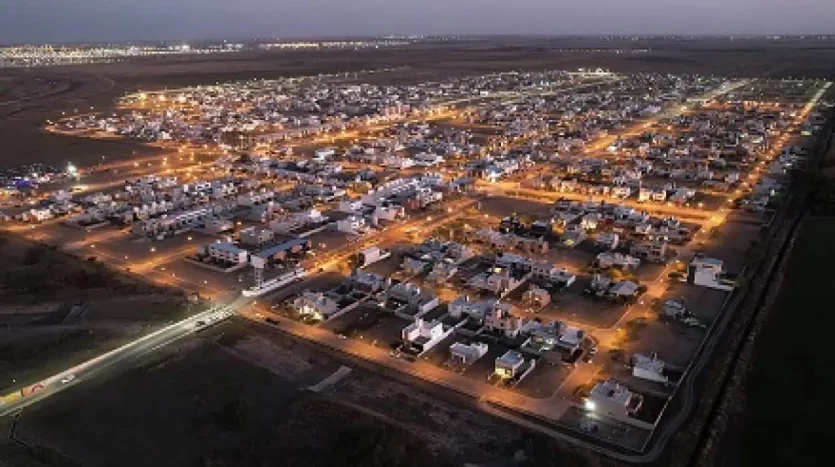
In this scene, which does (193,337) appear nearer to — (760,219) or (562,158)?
(760,219)

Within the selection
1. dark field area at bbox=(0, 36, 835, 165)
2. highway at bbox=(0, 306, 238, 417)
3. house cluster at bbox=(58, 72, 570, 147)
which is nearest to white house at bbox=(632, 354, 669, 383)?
highway at bbox=(0, 306, 238, 417)

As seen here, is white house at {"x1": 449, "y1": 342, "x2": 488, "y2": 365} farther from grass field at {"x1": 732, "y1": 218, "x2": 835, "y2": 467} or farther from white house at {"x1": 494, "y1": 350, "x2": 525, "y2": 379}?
grass field at {"x1": 732, "y1": 218, "x2": 835, "y2": 467}

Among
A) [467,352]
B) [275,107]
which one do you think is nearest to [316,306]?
[467,352]

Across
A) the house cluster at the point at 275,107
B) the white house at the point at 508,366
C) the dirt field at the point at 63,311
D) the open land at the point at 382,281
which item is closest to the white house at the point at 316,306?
the open land at the point at 382,281

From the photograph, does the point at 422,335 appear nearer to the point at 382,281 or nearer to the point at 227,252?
the point at 382,281

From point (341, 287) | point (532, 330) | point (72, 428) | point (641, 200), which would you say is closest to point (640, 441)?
point (532, 330)

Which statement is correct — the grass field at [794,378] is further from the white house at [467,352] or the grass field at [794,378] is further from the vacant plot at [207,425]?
the vacant plot at [207,425]
